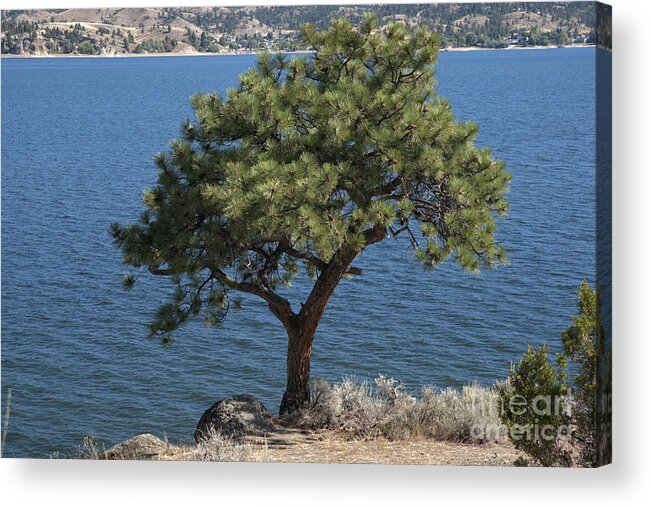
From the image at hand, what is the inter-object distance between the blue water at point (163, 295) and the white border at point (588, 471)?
3.05ft

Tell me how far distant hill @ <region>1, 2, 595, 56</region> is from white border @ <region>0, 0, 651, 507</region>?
2.11ft

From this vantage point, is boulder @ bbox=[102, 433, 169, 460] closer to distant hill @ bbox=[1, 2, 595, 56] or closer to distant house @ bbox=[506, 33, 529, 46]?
distant hill @ bbox=[1, 2, 595, 56]

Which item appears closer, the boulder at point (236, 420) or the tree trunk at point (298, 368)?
the boulder at point (236, 420)

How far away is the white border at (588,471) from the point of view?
7.41 m

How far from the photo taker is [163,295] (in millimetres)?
15172

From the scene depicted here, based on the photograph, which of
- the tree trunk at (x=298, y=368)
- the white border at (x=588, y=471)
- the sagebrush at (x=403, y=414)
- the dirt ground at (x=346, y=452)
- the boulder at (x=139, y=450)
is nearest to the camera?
the white border at (x=588, y=471)

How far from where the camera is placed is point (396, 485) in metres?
7.68

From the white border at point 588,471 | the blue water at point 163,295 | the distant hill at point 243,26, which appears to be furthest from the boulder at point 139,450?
the distant hill at point 243,26

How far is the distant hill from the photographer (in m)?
8.62

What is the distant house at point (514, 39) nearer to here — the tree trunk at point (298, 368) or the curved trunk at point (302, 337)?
the curved trunk at point (302, 337)

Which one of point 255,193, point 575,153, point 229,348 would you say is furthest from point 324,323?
point 575,153

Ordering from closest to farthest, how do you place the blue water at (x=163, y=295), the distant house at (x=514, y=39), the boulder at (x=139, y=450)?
the boulder at (x=139, y=450), the distant house at (x=514, y=39), the blue water at (x=163, y=295)

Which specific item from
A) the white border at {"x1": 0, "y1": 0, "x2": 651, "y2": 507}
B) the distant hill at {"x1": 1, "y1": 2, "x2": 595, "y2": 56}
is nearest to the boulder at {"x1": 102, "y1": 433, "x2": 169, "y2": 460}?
the white border at {"x1": 0, "y1": 0, "x2": 651, "y2": 507}

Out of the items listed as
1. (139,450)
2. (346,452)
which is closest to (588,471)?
(346,452)
